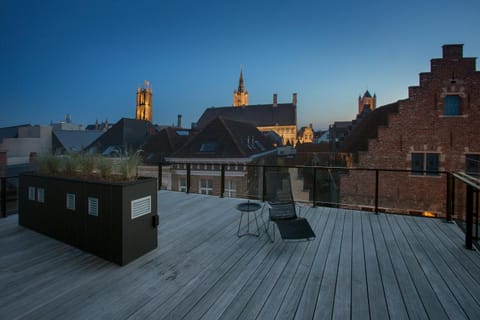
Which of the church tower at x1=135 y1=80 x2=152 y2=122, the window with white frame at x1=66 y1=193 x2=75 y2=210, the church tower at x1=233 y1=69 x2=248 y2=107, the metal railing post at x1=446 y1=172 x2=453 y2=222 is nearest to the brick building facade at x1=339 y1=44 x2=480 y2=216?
the metal railing post at x1=446 y1=172 x2=453 y2=222

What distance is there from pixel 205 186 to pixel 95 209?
15.5 m

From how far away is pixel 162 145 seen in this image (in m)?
21.5

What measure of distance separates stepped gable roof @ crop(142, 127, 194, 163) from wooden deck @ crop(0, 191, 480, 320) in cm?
1779

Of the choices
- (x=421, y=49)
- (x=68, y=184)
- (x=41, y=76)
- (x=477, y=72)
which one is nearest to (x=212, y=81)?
(x=41, y=76)

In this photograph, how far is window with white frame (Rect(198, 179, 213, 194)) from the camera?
17569 millimetres

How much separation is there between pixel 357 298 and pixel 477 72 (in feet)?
46.2

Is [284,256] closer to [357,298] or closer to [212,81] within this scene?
[357,298]

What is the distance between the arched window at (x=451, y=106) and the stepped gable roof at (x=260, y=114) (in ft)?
144

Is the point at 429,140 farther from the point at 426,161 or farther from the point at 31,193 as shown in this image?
the point at 31,193

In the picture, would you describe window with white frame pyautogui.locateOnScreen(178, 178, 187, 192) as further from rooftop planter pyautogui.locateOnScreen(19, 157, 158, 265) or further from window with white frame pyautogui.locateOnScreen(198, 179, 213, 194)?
rooftop planter pyautogui.locateOnScreen(19, 157, 158, 265)

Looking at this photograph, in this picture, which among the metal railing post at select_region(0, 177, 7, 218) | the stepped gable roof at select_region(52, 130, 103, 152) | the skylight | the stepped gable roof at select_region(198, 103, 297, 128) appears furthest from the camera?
the stepped gable roof at select_region(198, 103, 297, 128)

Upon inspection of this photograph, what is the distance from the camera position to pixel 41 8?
14203 millimetres

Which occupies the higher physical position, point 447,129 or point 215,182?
point 447,129

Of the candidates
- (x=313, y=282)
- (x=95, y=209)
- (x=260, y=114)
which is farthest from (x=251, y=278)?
(x=260, y=114)
